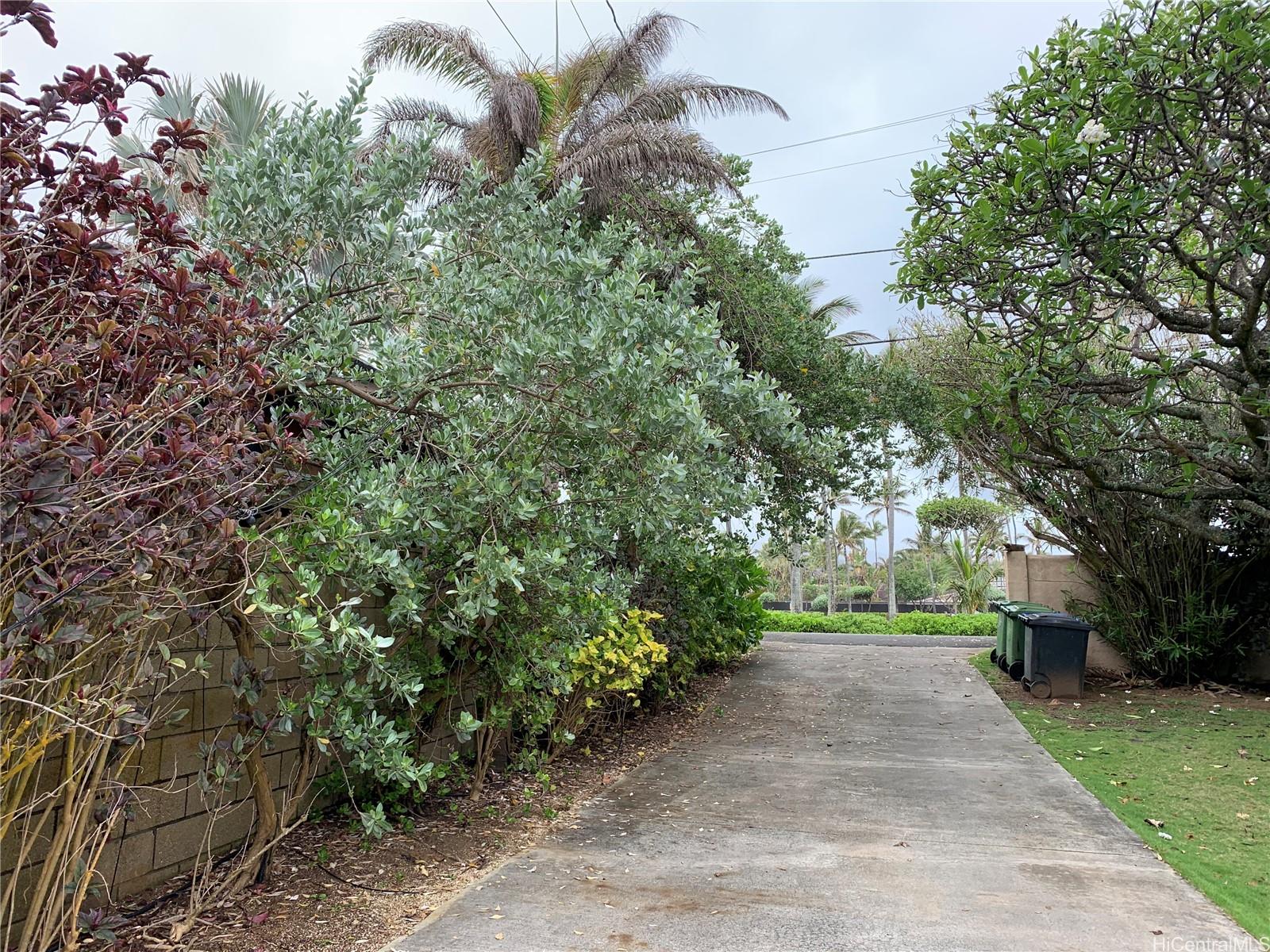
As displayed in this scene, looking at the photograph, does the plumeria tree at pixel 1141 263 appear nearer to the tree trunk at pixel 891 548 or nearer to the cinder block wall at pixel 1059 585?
the cinder block wall at pixel 1059 585

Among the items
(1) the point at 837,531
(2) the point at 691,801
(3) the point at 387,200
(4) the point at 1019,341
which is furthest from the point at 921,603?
(3) the point at 387,200

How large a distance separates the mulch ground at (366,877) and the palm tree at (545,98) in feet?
25.3

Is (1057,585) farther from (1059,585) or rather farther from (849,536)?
(849,536)

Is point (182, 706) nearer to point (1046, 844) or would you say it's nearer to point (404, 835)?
point (404, 835)

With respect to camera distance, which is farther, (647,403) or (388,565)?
(647,403)

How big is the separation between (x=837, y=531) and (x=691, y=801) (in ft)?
122

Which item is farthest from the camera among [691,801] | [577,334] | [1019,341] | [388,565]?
[1019,341]

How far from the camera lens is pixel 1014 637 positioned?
38.3ft

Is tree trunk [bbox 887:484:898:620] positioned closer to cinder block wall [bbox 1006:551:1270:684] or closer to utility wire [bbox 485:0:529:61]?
cinder block wall [bbox 1006:551:1270:684]

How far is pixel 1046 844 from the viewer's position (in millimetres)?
5250

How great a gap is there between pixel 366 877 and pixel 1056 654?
8992 mm

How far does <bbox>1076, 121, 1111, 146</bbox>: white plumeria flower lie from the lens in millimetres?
6699

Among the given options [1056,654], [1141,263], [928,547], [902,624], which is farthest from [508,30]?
[928,547]

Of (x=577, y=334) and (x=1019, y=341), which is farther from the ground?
(x=1019, y=341)
